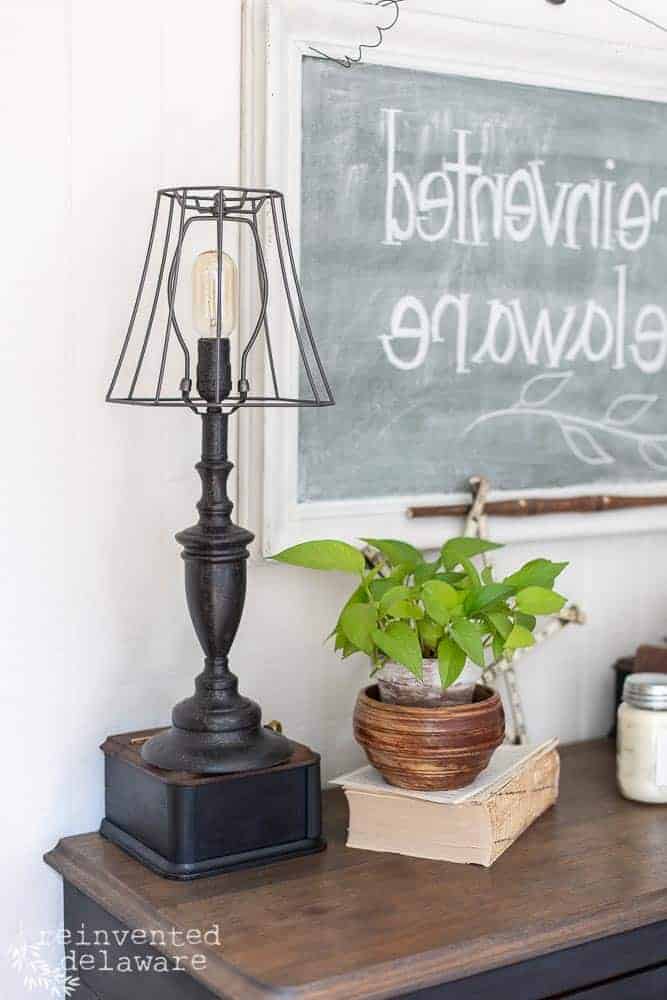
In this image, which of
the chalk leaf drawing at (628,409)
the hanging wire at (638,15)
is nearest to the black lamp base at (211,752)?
the chalk leaf drawing at (628,409)

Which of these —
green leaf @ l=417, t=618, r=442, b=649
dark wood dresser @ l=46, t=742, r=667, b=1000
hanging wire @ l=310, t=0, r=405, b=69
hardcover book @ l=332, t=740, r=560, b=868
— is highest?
hanging wire @ l=310, t=0, r=405, b=69

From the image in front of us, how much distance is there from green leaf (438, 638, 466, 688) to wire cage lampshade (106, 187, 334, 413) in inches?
10.2

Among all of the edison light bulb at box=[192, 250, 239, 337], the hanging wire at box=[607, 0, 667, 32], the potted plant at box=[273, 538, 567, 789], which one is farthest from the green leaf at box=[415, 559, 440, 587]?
the hanging wire at box=[607, 0, 667, 32]

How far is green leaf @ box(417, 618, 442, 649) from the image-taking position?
131 centimetres

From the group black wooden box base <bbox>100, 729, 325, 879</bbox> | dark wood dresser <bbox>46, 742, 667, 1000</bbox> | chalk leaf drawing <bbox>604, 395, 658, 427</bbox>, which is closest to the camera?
dark wood dresser <bbox>46, 742, 667, 1000</bbox>

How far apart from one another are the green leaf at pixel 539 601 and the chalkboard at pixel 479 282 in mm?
256

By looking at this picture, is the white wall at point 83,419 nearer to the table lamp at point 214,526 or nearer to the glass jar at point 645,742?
the table lamp at point 214,526

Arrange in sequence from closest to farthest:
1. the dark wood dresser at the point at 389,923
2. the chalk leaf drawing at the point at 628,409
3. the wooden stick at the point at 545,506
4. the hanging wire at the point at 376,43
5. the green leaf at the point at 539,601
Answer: the dark wood dresser at the point at 389,923
the green leaf at the point at 539,601
the hanging wire at the point at 376,43
the wooden stick at the point at 545,506
the chalk leaf drawing at the point at 628,409

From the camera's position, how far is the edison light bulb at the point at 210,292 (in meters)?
1.23

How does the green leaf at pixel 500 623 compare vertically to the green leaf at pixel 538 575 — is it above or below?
below

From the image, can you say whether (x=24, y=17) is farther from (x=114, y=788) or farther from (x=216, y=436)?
(x=114, y=788)

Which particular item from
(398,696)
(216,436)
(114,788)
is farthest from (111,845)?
(216,436)

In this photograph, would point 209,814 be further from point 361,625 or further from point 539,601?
point 539,601

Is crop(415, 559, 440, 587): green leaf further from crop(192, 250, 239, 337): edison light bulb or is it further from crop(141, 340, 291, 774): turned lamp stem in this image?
crop(192, 250, 239, 337): edison light bulb
